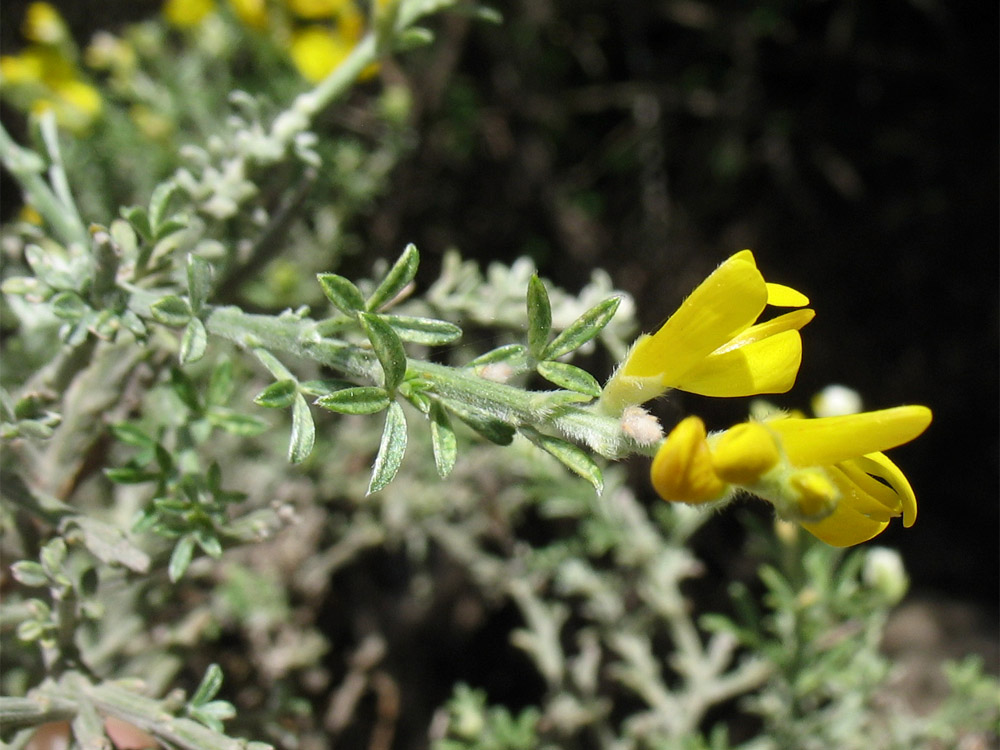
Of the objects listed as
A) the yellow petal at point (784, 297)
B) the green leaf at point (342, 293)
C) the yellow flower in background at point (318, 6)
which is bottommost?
the green leaf at point (342, 293)

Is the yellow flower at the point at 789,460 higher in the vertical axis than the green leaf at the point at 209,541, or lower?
higher

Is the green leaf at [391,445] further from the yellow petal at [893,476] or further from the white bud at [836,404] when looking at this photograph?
the white bud at [836,404]

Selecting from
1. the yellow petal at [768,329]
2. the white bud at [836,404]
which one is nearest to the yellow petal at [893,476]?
the yellow petal at [768,329]

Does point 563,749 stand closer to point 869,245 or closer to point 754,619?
point 754,619

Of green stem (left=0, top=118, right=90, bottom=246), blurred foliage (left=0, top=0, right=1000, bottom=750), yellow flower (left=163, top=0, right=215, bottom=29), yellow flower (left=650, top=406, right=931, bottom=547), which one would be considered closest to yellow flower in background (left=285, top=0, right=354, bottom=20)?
blurred foliage (left=0, top=0, right=1000, bottom=750)

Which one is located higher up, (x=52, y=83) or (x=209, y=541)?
(x=52, y=83)

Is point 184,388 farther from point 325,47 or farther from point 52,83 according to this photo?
point 52,83

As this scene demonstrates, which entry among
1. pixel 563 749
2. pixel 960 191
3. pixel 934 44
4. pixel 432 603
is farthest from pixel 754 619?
pixel 934 44

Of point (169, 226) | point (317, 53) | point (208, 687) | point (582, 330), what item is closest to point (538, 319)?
point (582, 330)
